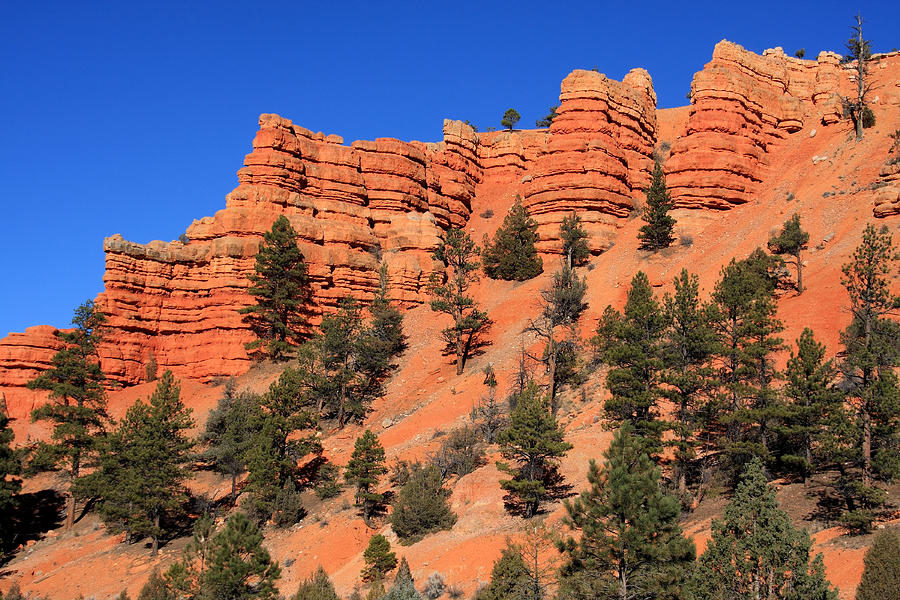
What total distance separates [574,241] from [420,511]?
1153 inches

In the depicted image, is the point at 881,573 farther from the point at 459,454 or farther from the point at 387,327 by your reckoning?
the point at 387,327

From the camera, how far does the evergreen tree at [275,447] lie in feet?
120

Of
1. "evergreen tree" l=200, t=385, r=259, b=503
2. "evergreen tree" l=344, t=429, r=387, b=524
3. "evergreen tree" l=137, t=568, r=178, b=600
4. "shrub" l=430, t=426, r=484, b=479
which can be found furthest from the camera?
"evergreen tree" l=200, t=385, r=259, b=503

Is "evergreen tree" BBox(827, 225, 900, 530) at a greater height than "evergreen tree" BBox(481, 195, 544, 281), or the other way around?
"evergreen tree" BBox(481, 195, 544, 281)

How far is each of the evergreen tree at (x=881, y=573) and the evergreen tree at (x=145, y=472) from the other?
105 ft

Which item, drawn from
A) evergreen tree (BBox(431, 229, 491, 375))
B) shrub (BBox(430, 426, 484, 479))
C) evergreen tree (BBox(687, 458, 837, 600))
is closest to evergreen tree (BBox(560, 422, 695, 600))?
evergreen tree (BBox(687, 458, 837, 600))

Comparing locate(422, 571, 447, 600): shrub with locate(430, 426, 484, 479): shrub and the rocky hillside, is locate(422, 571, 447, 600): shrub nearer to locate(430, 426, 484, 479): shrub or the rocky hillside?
locate(430, 426, 484, 479): shrub

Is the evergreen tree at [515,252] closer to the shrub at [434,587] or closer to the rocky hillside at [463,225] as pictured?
the rocky hillside at [463,225]

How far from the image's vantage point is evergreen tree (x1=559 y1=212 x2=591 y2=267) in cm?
5503

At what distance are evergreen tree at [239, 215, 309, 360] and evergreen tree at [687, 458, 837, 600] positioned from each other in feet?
134

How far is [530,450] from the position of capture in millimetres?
30547

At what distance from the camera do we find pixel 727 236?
52281 millimetres

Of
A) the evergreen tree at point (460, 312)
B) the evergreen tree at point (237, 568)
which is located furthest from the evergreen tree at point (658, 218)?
the evergreen tree at point (237, 568)

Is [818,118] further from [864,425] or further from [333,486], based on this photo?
[333,486]
